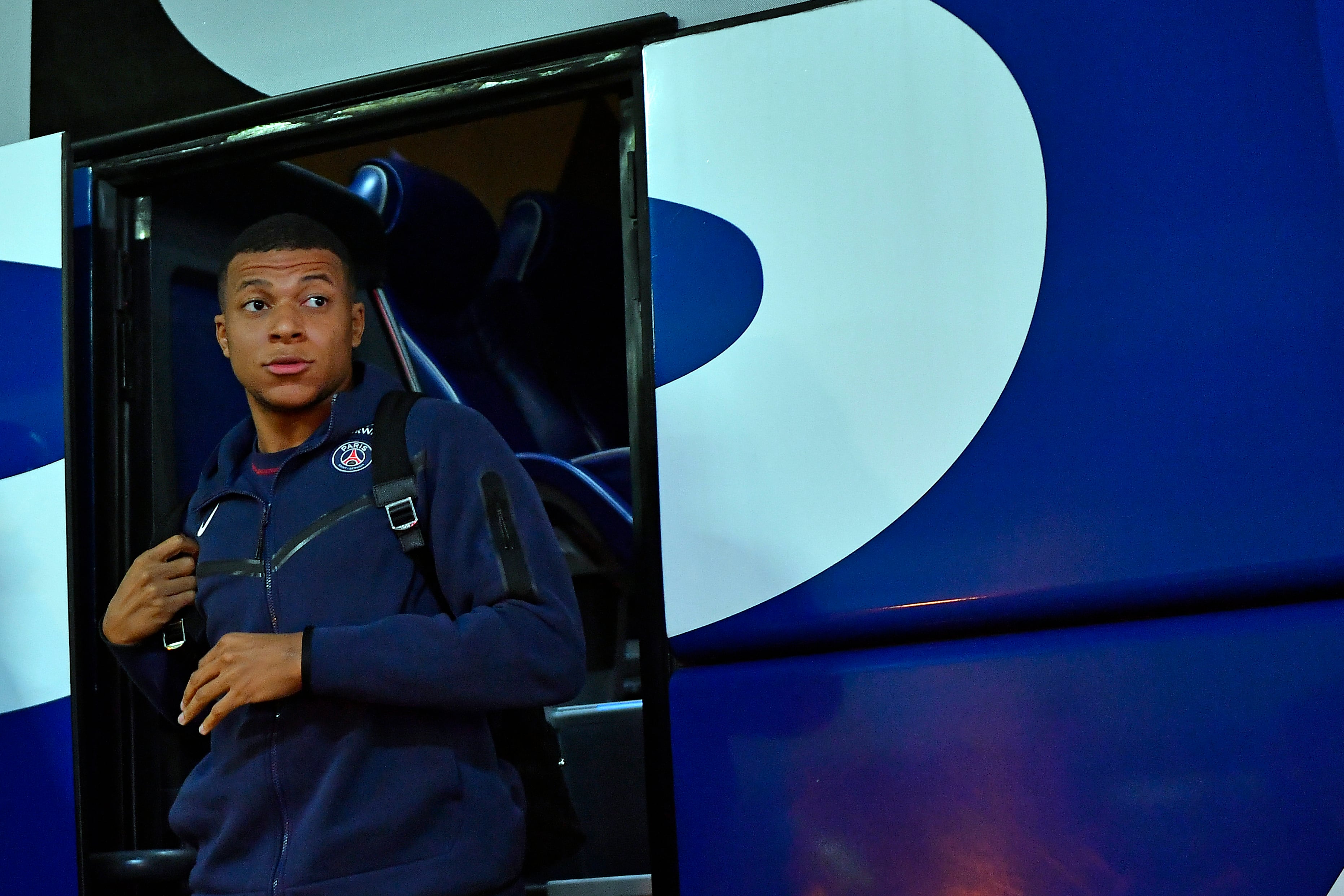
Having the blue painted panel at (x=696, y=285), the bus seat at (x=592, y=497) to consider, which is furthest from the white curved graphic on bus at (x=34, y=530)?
the blue painted panel at (x=696, y=285)

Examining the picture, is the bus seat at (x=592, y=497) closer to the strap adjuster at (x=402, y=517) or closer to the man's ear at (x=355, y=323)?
the man's ear at (x=355, y=323)

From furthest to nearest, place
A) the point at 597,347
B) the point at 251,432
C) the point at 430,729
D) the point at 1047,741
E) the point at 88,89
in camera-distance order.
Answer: the point at 597,347, the point at 88,89, the point at 251,432, the point at 430,729, the point at 1047,741

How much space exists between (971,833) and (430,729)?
0.72m

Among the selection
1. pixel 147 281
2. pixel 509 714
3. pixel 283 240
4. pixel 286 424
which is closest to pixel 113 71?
pixel 147 281

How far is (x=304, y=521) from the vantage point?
156cm

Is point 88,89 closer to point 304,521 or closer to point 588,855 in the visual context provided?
point 304,521

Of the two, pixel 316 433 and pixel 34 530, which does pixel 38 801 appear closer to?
pixel 34 530

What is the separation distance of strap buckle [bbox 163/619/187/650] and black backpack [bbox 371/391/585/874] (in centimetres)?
41

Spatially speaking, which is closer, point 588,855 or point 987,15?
point 987,15

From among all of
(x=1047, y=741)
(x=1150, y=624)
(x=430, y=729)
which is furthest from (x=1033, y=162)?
(x=430, y=729)

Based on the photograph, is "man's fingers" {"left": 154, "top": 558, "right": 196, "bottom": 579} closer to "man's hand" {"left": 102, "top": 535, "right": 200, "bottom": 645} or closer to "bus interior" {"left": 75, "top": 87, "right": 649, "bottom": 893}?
"man's hand" {"left": 102, "top": 535, "right": 200, "bottom": 645}

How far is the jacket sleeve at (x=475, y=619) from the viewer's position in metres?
1.41

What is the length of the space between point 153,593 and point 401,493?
0.46 m

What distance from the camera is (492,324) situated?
2.60 m
